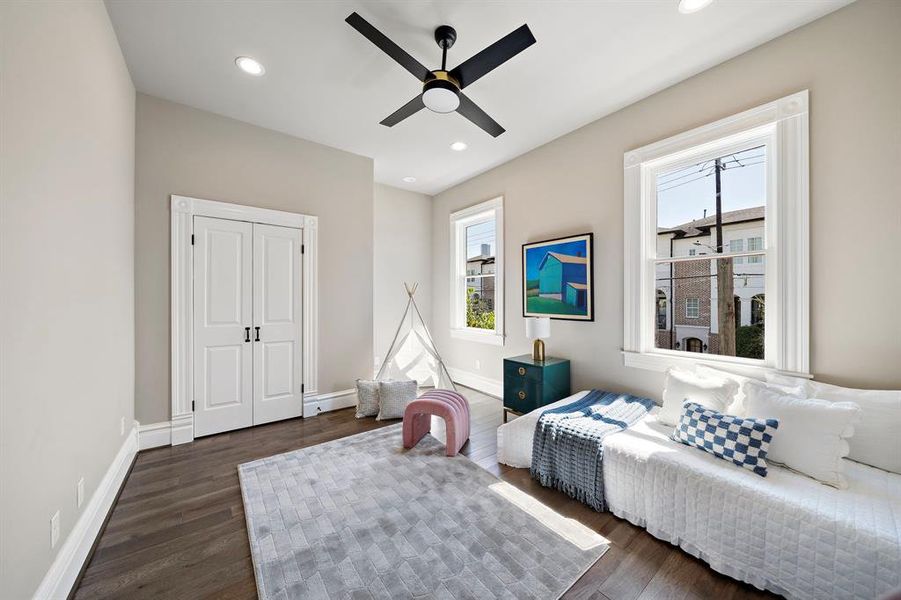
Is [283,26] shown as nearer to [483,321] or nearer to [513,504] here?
[513,504]

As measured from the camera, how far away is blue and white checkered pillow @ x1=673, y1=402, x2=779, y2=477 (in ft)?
5.77

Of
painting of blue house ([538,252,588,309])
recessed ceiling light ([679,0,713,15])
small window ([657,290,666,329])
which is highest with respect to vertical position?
recessed ceiling light ([679,0,713,15])

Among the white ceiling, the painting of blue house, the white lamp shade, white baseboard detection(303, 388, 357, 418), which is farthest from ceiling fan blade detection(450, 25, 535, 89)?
white baseboard detection(303, 388, 357, 418)

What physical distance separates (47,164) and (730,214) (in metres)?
3.93

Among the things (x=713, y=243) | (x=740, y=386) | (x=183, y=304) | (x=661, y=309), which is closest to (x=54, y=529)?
(x=183, y=304)

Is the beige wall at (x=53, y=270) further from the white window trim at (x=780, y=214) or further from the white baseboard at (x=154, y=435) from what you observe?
the white window trim at (x=780, y=214)

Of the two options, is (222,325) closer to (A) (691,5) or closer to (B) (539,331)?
(B) (539,331)

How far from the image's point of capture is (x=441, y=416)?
2.70 m

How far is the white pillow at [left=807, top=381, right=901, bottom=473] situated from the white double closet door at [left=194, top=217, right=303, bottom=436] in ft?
13.7

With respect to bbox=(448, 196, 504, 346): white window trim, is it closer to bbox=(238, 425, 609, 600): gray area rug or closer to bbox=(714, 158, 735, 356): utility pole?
bbox=(238, 425, 609, 600): gray area rug

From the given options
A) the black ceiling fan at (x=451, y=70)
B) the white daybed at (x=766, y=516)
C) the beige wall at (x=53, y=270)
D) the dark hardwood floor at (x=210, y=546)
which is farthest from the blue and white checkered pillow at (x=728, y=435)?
the beige wall at (x=53, y=270)

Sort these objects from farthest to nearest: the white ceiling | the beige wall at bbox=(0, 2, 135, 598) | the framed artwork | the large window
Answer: the framed artwork, the large window, the white ceiling, the beige wall at bbox=(0, 2, 135, 598)

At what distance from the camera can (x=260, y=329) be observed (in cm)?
338

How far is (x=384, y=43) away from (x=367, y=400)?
3.10 metres
